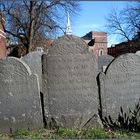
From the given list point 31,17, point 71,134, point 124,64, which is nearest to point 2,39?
point 31,17

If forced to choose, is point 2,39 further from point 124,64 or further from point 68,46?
point 124,64

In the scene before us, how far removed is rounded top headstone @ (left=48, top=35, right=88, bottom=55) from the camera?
813 cm

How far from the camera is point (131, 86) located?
331 inches

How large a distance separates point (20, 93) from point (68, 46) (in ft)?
4.85

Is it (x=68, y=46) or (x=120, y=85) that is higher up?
(x=68, y=46)

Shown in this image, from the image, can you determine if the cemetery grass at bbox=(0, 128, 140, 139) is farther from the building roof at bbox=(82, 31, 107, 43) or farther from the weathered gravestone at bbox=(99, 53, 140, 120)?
the building roof at bbox=(82, 31, 107, 43)

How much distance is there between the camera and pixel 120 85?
8320 mm

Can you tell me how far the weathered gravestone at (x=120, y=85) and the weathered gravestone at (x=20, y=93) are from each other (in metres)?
1.48

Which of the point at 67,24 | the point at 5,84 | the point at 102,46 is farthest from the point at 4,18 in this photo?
the point at 102,46

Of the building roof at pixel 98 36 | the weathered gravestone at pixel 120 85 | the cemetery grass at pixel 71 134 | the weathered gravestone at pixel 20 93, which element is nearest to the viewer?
the cemetery grass at pixel 71 134

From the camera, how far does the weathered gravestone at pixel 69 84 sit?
26.7 feet

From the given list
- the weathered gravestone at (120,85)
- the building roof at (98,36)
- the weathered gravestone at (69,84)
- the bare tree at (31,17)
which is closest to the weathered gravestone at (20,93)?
the weathered gravestone at (69,84)

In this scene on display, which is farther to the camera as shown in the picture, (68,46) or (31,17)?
(31,17)

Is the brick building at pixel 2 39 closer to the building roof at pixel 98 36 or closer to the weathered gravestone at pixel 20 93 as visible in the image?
the weathered gravestone at pixel 20 93
